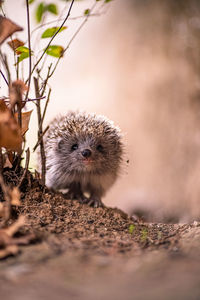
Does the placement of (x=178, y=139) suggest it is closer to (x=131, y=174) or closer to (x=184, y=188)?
(x=184, y=188)

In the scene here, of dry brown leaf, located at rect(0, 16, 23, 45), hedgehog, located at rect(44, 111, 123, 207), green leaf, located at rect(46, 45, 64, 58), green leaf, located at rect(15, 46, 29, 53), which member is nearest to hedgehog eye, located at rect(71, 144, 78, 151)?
hedgehog, located at rect(44, 111, 123, 207)

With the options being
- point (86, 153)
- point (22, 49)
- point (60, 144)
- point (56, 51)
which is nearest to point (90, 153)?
point (86, 153)

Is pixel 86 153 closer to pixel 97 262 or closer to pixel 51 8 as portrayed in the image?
pixel 51 8

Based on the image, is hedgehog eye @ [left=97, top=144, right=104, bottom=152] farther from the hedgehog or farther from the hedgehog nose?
the hedgehog nose

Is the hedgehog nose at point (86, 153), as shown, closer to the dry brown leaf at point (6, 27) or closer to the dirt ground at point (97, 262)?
the dirt ground at point (97, 262)

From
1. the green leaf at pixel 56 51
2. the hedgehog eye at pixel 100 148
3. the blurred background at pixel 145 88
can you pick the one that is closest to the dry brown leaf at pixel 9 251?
the green leaf at pixel 56 51

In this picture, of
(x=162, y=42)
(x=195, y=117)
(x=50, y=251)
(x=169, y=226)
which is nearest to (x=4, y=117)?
(x=50, y=251)
